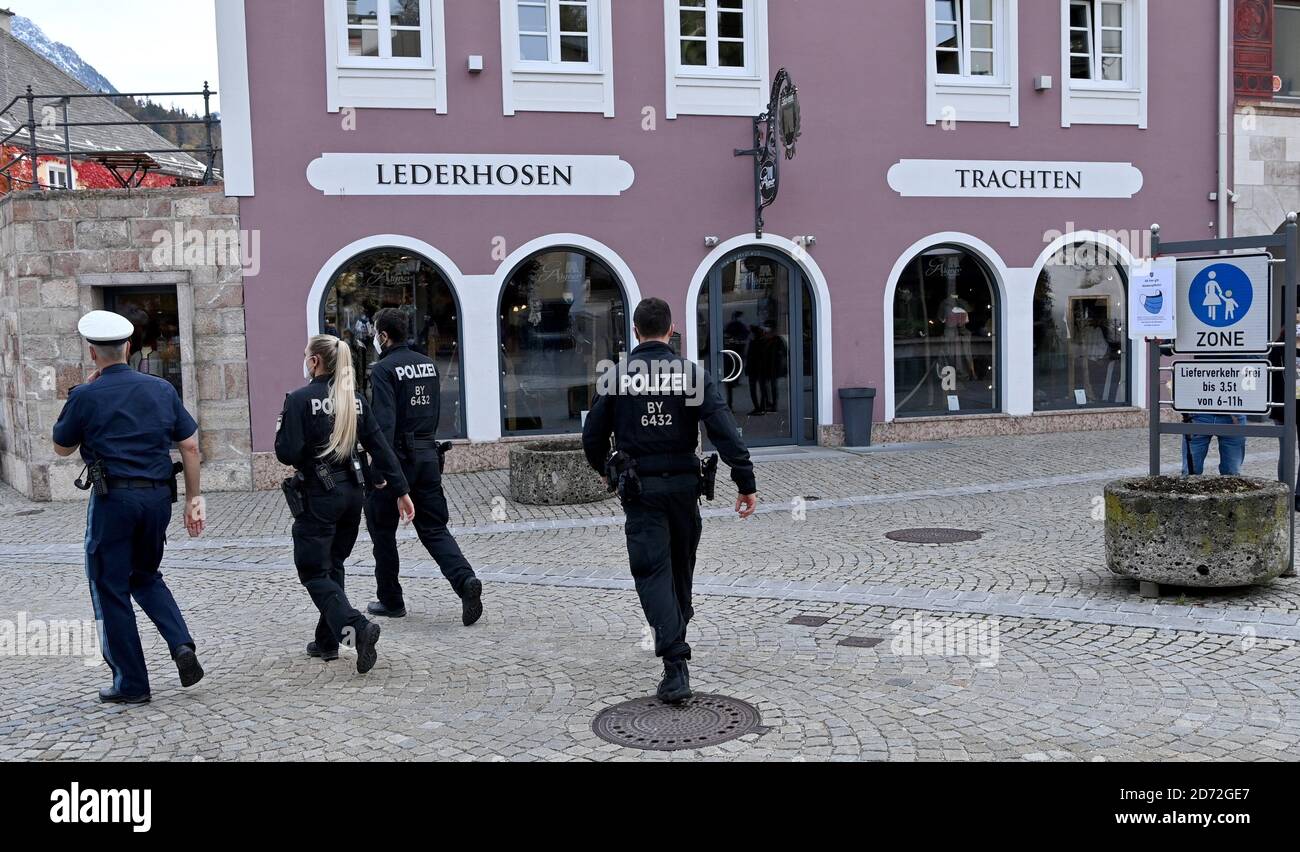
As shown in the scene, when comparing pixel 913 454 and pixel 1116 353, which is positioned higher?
pixel 1116 353

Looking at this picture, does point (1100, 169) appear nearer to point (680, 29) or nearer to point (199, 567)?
point (680, 29)

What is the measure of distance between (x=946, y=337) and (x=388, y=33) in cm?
846

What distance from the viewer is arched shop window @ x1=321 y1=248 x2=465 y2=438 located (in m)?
14.4

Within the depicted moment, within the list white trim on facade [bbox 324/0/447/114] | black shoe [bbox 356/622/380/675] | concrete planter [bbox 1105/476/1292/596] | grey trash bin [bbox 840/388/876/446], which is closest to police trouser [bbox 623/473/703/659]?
black shoe [bbox 356/622/380/675]

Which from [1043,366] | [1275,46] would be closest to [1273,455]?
[1043,366]

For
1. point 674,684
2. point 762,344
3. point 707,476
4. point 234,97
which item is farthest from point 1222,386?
point 234,97

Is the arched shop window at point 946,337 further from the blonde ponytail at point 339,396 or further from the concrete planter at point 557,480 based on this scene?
the blonde ponytail at point 339,396

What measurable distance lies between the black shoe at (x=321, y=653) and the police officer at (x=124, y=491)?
0.82 meters

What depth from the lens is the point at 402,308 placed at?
48.0 ft

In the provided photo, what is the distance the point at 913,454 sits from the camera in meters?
15.2

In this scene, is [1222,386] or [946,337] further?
[946,337]

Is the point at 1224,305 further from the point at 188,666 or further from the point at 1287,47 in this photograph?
the point at 1287,47

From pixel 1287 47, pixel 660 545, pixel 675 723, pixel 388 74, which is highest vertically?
pixel 1287 47

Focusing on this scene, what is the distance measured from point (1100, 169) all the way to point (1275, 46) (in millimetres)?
3989
